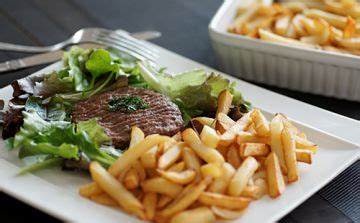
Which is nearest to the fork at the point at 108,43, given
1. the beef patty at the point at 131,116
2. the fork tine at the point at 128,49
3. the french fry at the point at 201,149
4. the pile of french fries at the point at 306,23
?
the fork tine at the point at 128,49

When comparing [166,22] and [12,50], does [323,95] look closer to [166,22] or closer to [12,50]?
[166,22]

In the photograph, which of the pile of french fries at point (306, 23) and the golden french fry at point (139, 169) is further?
the pile of french fries at point (306, 23)

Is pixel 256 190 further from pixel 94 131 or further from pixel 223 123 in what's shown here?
pixel 94 131

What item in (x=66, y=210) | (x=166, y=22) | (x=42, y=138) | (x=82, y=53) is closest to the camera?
(x=66, y=210)

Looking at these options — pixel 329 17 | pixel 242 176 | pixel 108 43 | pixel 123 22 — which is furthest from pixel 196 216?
pixel 123 22

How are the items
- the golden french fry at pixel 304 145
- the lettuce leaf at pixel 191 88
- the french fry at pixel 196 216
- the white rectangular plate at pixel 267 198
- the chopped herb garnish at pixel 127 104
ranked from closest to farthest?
the french fry at pixel 196 216
the white rectangular plate at pixel 267 198
the golden french fry at pixel 304 145
the chopped herb garnish at pixel 127 104
the lettuce leaf at pixel 191 88

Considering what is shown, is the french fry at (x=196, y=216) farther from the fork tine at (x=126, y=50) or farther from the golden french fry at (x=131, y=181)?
the fork tine at (x=126, y=50)

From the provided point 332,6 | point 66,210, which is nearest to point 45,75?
point 66,210
